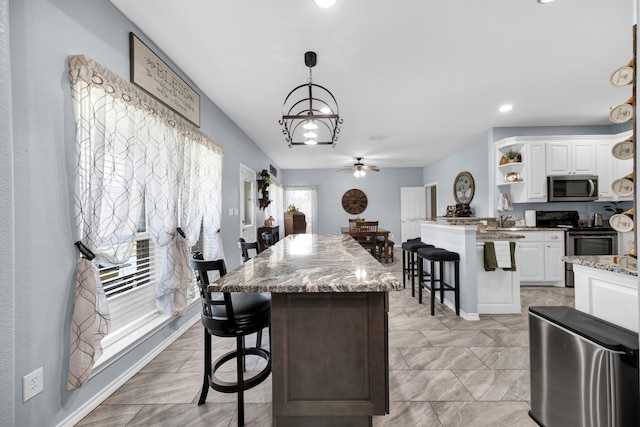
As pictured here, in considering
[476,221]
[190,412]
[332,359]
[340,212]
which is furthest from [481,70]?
[340,212]

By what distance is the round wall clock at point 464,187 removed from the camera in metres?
5.55

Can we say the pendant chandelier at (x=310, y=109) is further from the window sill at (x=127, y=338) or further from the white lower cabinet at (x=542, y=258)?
the white lower cabinet at (x=542, y=258)

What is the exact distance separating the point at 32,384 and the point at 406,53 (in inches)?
127

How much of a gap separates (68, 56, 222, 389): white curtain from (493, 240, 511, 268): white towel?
311cm

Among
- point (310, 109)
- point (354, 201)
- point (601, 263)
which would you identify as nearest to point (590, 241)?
point (601, 263)

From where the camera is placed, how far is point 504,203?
4.36 meters


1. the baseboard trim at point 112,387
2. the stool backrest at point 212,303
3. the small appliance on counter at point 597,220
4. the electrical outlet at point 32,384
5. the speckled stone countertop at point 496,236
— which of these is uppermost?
the small appliance on counter at point 597,220

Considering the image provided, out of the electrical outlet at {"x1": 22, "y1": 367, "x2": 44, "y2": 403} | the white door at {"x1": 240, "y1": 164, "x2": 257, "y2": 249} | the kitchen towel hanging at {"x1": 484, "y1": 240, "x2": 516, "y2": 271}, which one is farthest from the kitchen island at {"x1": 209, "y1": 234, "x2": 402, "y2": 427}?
the white door at {"x1": 240, "y1": 164, "x2": 257, "y2": 249}

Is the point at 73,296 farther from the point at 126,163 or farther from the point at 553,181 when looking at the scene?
the point at 553,181

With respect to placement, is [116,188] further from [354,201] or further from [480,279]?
[354,201]

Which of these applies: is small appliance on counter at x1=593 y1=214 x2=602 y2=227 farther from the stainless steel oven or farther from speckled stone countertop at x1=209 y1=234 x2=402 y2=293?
speckled stone countertop at x1=209 y1=234 x2=402 y2=293

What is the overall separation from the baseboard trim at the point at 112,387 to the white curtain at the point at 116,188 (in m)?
0.20

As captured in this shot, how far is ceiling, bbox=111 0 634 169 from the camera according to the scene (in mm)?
1833

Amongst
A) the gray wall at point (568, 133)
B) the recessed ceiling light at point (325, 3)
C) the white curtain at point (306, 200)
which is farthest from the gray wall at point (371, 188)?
the recessed ceiling light at point (325, 3)
